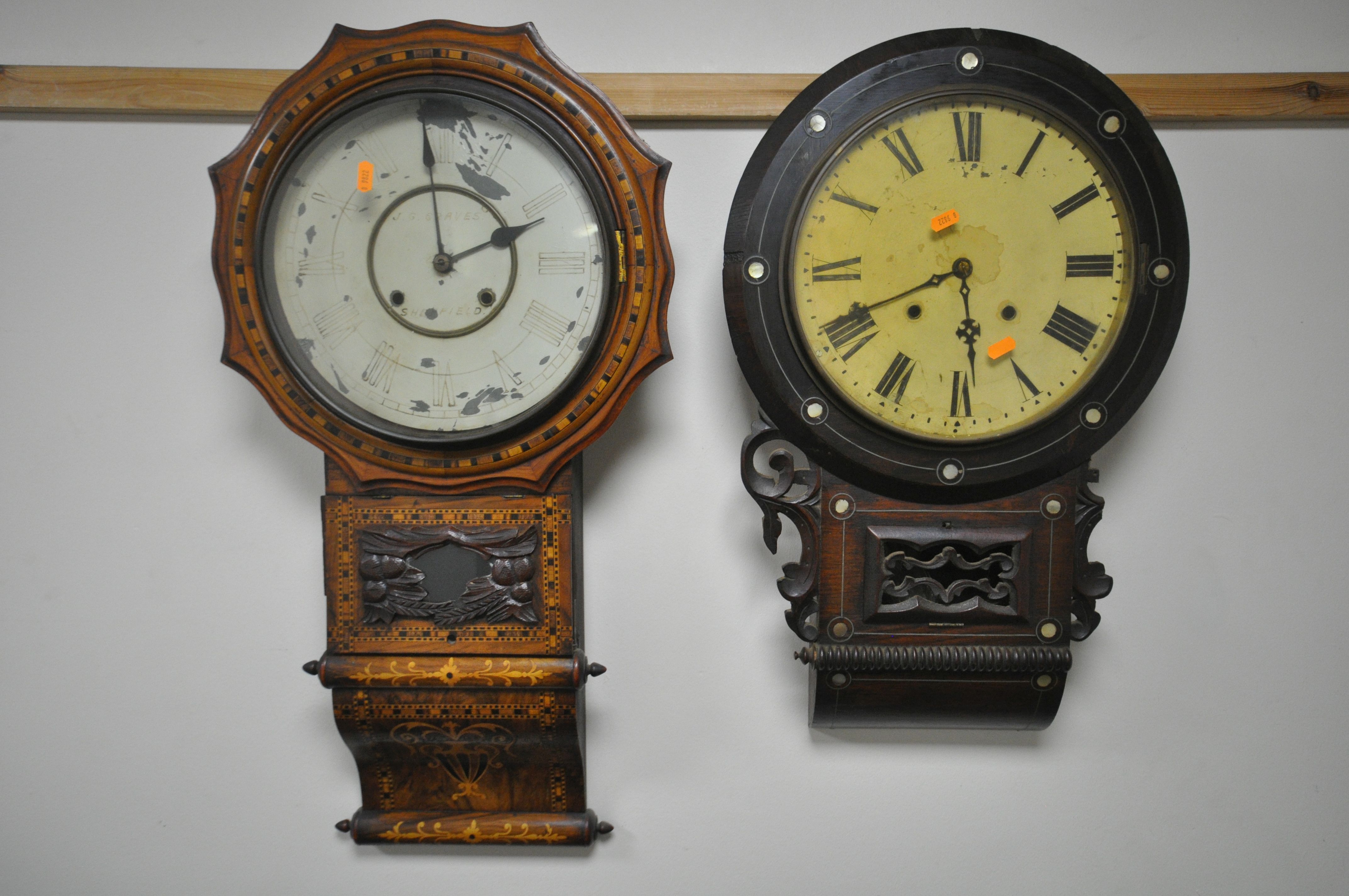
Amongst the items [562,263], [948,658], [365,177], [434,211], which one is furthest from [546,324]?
[948,658]

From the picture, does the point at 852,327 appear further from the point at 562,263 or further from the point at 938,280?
the point at 562,263

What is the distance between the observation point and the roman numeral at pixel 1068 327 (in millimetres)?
1234

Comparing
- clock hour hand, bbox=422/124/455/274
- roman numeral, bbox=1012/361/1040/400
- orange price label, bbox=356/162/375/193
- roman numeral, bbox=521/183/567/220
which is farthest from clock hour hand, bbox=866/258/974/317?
orange price label, bbox=356/162/375/193

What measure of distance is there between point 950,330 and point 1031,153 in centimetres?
29

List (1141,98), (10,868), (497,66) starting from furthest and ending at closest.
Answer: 1. (10,868)
2. (1141,98)
3. (497,66)

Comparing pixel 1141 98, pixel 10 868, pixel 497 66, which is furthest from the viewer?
pixel 10 868

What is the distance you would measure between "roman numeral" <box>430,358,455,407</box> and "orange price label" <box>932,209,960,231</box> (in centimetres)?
78

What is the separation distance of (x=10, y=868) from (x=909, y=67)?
2.11m

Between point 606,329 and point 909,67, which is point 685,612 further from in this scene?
point 909,67

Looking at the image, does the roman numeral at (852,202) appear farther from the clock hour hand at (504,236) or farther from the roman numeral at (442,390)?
the roman numeral at (442,390)

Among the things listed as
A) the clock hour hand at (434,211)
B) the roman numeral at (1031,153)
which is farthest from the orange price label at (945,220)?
the clock hour hand at (434,211)

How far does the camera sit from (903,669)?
128 cm

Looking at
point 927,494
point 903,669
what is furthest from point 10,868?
point 927,494

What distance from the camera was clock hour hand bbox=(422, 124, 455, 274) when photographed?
1224 mm
